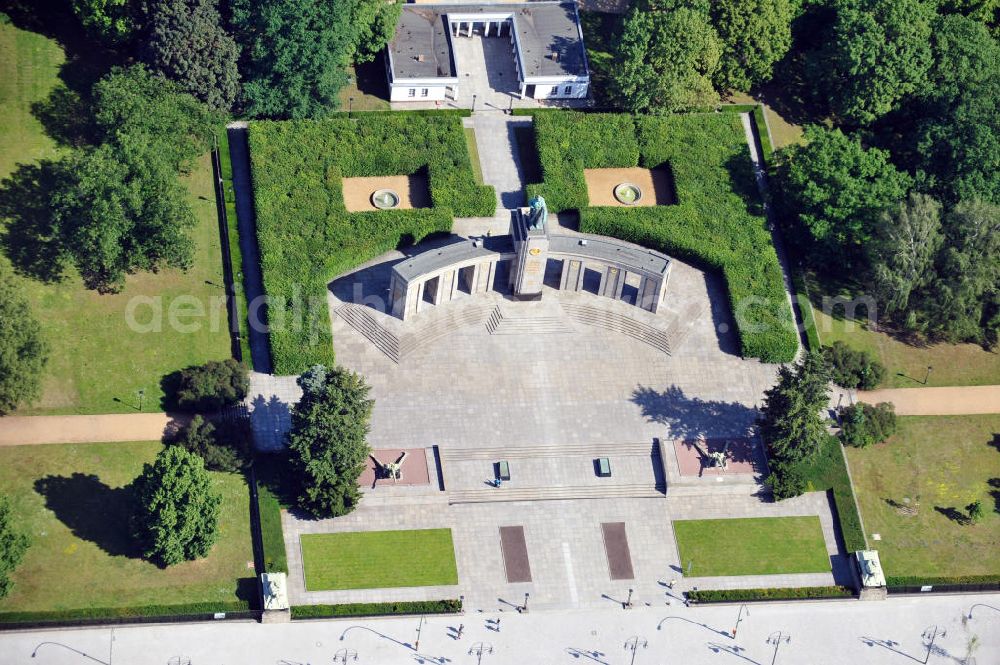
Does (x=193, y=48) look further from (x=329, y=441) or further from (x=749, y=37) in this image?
(x=749, y=37)

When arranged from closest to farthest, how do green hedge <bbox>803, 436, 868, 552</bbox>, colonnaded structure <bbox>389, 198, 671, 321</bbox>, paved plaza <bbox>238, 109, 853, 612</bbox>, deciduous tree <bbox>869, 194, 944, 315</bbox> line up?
paved plaza <bbox>238, 109, 853, 612</bbox> < green hedge <bbox>803, 436, 868, 552</bbox> < colonnaded structure <bbox>389, 198, 671, 321</bbox> < deciduous tree <bbox>869, 194, 944, 315</bbox>

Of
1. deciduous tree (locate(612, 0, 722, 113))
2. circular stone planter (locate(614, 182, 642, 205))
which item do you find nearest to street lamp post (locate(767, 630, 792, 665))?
circular stone planter (locate(614, 182, 642, 205))

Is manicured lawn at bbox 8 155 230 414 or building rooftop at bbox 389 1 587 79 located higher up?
building rooftop at bbox 389 1 587 79

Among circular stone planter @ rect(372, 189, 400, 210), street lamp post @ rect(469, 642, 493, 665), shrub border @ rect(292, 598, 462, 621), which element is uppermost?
circular stone planter @ rect(372, 189, 400, 210)

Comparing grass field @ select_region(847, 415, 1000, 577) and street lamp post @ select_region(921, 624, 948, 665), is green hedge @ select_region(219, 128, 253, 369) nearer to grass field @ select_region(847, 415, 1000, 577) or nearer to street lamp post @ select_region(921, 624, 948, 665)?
grass field @ select_region(847, 415, 1000, 577)

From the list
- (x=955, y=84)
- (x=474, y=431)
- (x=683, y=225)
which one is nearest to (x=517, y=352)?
(x=474, y=431)

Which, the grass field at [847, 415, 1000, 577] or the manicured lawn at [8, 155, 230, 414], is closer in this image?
the manicured lawn at [8, 155, 230, 414]

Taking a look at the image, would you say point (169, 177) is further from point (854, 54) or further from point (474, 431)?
point (854, 54)
